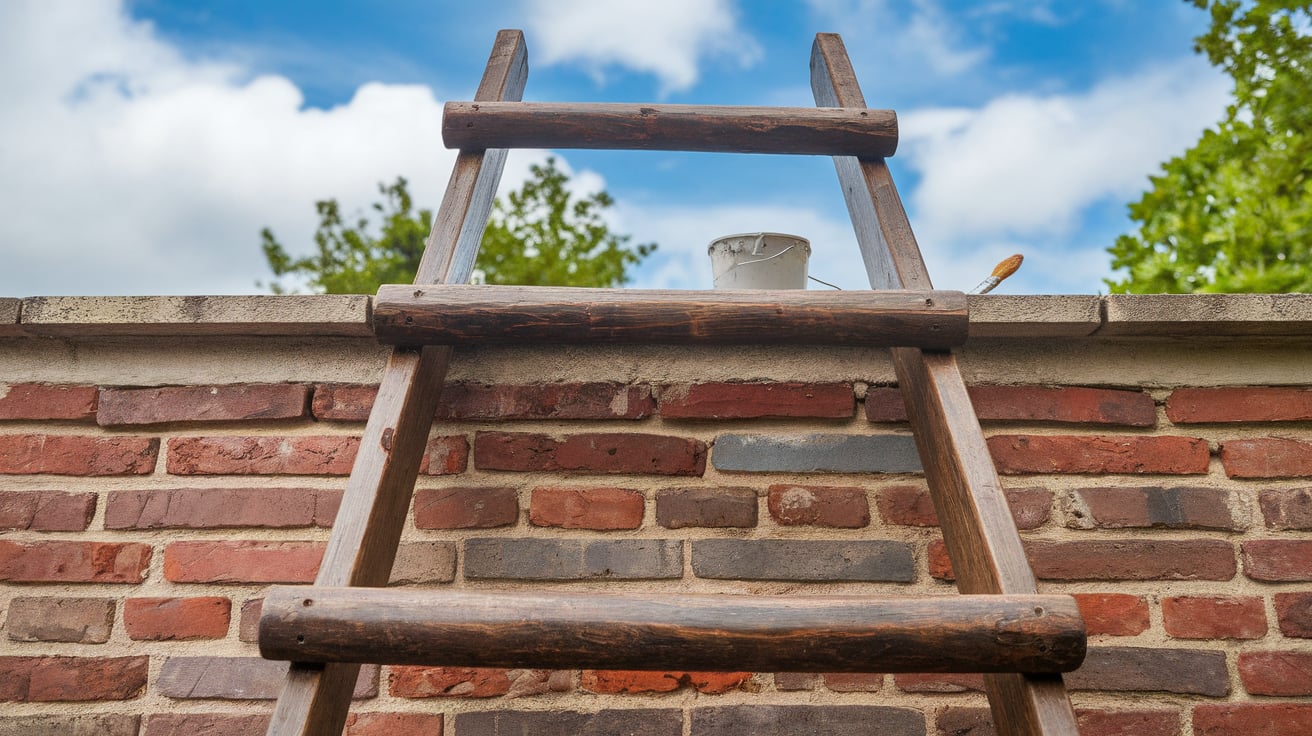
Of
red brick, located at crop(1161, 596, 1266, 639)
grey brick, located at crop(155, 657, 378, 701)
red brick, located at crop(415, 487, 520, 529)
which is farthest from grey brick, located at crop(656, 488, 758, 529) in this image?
red brick, located at crop(1161, 596, 1266, 639)

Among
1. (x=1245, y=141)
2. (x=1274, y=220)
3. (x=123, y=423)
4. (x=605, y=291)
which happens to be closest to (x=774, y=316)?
(x=605, y=291)

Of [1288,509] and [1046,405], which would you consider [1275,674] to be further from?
[1046,405]

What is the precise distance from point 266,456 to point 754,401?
711mm

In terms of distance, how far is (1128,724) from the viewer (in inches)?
40.3

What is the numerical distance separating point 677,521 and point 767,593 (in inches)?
6.1

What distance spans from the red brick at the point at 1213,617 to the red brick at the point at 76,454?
145 centimetres

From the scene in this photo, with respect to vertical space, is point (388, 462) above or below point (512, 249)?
below

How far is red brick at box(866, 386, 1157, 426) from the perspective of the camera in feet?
3.71

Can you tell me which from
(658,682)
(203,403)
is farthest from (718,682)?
(203,403)

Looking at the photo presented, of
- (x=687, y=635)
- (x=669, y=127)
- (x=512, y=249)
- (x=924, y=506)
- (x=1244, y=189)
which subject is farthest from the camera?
(x=512, y=249)

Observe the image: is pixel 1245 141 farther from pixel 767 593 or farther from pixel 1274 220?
pixel 767 593

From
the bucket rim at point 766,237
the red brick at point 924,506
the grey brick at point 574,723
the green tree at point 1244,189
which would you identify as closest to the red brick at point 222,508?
the grey brick at point 574,723

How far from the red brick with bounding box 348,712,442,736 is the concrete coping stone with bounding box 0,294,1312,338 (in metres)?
0.52

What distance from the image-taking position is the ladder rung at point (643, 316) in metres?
0.81
